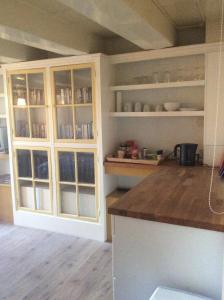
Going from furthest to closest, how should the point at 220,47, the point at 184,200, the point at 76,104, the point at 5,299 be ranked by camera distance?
1. the point at 76,104
2. the point at 220,47
3. the point at 5,299
4. the point at 184,200

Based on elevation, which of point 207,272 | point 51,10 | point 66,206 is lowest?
point 66,206

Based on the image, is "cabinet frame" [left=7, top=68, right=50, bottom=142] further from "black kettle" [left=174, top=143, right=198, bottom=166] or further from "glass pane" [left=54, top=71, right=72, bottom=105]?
"black kettle" [left=174, top=143, right=198, bottom=166]

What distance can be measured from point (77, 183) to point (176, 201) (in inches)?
67.0

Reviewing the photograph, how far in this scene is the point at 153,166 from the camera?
9.33 ft

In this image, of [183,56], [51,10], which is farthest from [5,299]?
[183,56]

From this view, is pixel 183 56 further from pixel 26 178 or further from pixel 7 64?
pixel 26 178

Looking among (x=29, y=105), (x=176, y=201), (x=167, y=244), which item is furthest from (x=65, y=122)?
(x=167, y=244)

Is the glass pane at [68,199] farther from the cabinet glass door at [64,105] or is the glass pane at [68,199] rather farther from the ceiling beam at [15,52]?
the ceiling beam at [15,52]

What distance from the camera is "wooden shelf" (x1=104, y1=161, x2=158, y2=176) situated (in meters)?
2.87

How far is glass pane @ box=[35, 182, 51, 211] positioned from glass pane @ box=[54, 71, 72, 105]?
108 cm

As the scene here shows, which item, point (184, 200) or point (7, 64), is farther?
point (7, 64)

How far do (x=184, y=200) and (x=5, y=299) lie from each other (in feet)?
5.31

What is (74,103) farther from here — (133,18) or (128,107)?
(133,18)

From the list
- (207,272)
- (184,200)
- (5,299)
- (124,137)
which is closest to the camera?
(207,272)
